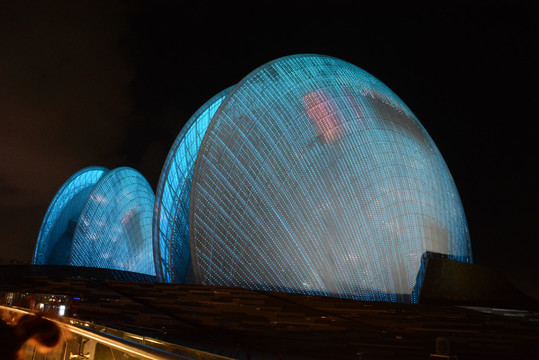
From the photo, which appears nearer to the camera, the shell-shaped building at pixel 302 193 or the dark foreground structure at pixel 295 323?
the dark foreground structure at pixel 295 323

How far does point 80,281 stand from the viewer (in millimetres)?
14773

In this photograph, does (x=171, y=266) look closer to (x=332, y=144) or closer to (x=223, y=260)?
(x=223, y=260)

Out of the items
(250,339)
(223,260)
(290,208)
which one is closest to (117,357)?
(250,339)

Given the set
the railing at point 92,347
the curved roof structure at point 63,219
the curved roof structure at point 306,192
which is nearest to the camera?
the railing at point 92,347

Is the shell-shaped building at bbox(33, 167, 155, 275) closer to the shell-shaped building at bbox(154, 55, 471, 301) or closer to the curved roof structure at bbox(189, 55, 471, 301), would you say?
the shell-shaped building at bbox(154, 55, 471, 301)

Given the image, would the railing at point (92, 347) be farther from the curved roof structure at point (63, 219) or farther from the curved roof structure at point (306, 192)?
the curved roof structure at point (63, 219)

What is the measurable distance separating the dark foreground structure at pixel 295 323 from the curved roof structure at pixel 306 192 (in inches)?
98.7

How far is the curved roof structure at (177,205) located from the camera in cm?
1888

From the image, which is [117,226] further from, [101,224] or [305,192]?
[305,192]

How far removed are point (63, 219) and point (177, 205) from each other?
1492 cm

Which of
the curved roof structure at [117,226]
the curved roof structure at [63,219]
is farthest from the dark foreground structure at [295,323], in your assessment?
the curved roof structure at [63,219]

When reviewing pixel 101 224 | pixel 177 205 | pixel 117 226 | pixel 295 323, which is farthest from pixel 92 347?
pixel 117 226

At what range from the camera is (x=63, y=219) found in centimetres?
3030

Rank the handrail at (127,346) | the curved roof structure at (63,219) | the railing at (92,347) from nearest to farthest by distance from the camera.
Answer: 1. the handrail at (127,346)
2. the railing at (92,347)
3. the curved roof structure at (63,219)
